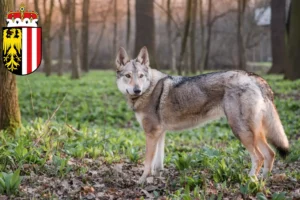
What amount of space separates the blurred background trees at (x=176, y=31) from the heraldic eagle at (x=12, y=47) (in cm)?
715

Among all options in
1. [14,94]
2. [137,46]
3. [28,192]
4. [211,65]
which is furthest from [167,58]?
[28,192]

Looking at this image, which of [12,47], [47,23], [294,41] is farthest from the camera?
[47,23]

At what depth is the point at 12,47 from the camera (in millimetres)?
6625

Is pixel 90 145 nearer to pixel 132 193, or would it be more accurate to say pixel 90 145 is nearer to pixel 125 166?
pixel 125 166

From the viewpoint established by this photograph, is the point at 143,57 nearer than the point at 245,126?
No

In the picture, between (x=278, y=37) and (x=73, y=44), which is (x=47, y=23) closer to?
(x=73, y=44)

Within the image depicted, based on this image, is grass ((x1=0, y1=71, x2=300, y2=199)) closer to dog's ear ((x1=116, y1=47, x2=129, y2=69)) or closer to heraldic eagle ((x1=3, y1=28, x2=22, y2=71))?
heraldic eagle ((x1=3, y1=28, x2=22, y2=71))

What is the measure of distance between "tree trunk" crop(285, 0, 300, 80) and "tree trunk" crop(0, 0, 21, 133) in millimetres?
12211

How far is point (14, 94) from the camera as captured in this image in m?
6.85

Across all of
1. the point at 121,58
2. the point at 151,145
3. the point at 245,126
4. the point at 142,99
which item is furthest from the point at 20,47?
the point at 245,126

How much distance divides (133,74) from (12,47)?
240cm

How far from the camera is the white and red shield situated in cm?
658

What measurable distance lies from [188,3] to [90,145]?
11373 millimetres

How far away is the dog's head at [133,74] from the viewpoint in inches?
212
